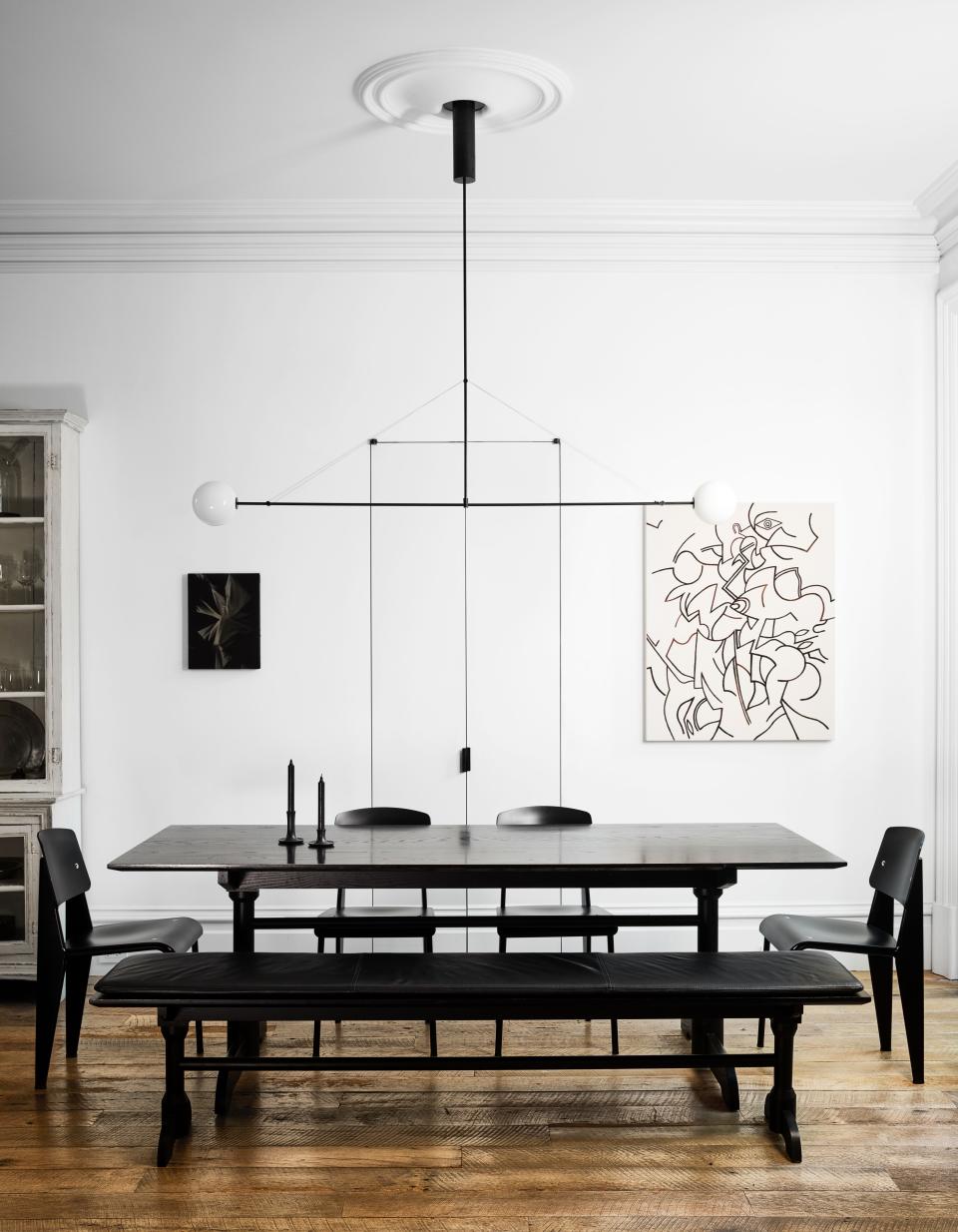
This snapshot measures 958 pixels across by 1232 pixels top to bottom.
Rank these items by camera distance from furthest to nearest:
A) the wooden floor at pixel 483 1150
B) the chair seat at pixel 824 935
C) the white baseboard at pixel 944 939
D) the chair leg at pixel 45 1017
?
the white baseboard at pixel 944 939 < the chair seat at pixel 824 935 < the chair leg at pixel 45 1017 < the wooden floor at pixel 483 1150

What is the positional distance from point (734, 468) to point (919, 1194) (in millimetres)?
3129

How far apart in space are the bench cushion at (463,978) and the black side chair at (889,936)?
49 centimetres

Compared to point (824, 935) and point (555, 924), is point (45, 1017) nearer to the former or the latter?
point (555, 924)

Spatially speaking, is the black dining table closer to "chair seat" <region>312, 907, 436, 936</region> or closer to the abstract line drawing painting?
"chair seat" <region>312, 907, 436, 936</region>

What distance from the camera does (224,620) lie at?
4980 millimetres

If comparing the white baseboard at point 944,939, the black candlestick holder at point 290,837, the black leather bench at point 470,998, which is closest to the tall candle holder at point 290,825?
the black candlestick holder at point 290,837

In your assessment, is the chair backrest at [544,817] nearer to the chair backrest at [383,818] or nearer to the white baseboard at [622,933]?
the chair backrest at [383,818]

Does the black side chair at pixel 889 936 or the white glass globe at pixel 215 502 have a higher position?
the white glass globe at pixel 215 502

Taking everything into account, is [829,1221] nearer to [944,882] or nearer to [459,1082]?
[459,1082]

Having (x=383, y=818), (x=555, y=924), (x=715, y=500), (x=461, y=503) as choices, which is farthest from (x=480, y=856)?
(x=715, y=500)

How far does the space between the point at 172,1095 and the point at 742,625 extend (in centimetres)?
315

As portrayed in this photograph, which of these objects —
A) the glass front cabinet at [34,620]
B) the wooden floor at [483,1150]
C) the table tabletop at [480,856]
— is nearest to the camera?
the wooden floor at [483,1150]

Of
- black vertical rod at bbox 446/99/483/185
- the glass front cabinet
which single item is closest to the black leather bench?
the glass front cabinet

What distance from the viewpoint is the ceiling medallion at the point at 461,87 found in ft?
11.9
